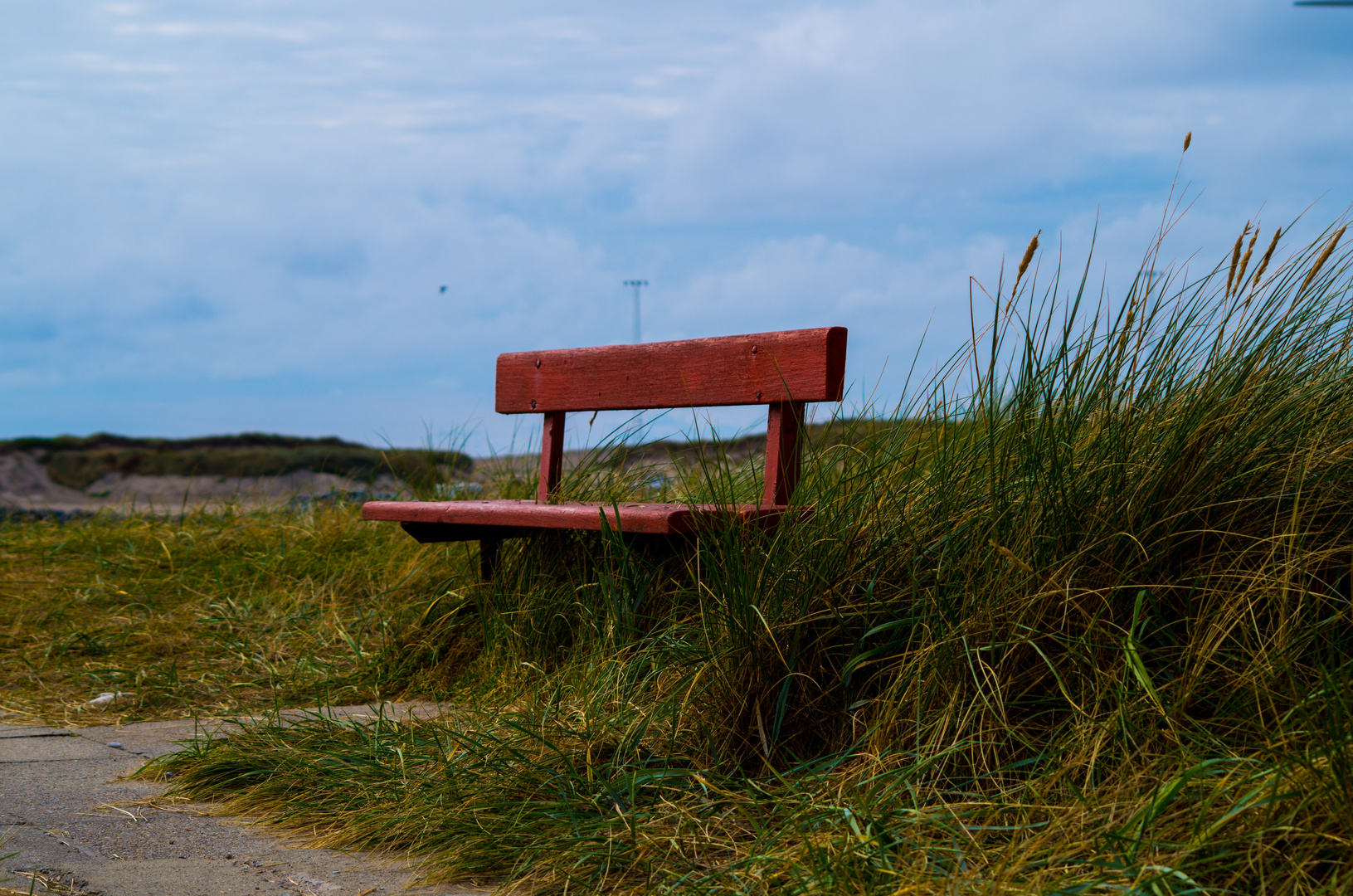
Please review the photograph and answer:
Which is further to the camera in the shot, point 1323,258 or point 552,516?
point 552,516

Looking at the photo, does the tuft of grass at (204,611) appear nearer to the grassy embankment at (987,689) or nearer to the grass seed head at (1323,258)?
the grassy embankment at (987,689)

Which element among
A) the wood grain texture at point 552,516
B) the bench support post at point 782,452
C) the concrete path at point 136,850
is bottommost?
the concrete path at point 136,850

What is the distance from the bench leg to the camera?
12.3 feet

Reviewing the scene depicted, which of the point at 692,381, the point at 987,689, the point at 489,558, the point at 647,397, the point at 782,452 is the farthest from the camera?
the point at 489,558

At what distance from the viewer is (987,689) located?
2.04 meters

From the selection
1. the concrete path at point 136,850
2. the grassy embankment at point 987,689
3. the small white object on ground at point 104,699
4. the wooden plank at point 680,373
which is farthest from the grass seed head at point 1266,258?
the small white object on ground at point 104,699

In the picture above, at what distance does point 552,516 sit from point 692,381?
27.9 inches

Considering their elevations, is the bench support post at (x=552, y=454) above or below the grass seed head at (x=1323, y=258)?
below

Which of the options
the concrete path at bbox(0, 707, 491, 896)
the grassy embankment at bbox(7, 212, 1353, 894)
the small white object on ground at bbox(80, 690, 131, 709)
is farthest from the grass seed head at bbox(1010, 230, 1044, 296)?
the small white object on ground at bbox(80, 690, 131, 709)

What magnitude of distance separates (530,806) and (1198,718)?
133 cm

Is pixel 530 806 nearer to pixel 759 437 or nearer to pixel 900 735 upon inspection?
pixel 900 735

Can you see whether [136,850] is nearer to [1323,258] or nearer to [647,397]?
[647,397]

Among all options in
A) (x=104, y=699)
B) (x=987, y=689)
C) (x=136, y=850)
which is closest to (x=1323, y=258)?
(x=987, y=689)

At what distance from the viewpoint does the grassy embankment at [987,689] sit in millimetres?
1646
